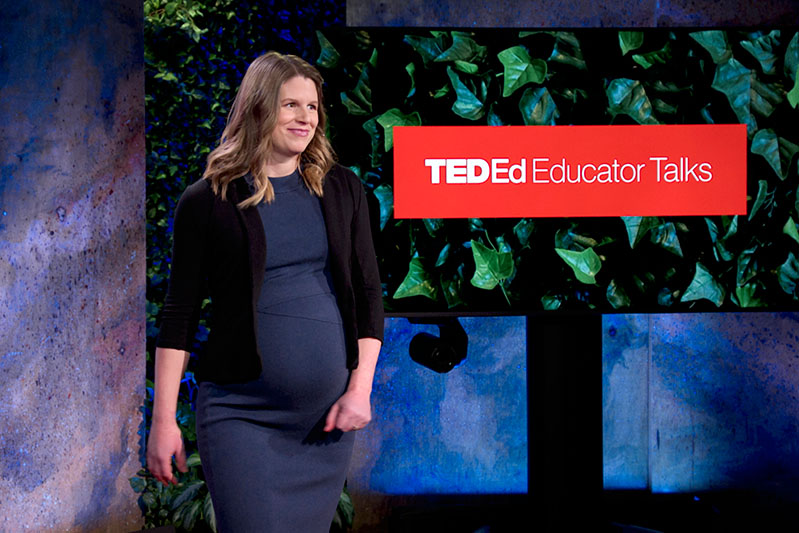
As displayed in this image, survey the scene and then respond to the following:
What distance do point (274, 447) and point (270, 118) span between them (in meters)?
0.71

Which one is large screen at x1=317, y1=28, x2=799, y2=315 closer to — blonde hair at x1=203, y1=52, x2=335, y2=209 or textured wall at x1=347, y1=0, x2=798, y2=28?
textured wall at x1=347, y1=0, x2=798, y2=28

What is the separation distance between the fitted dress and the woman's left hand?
0.08 ft

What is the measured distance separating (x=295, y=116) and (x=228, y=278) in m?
0.38

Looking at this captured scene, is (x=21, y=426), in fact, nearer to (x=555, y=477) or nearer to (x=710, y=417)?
(x=555, y=477)

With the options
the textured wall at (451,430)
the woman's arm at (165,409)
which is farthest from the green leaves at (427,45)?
the woman's arm at (165,409)

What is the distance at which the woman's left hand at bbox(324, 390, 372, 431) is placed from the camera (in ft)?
4.72

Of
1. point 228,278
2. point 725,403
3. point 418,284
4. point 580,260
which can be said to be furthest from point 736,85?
point 228,278

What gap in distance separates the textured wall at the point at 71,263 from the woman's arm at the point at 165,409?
123 cm

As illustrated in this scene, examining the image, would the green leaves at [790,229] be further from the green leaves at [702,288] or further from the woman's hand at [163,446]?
the woman's hand at [163,446]

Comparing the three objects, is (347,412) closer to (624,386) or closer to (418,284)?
(418,284)

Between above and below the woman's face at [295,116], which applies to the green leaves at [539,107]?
above

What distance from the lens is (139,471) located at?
9.07 ft

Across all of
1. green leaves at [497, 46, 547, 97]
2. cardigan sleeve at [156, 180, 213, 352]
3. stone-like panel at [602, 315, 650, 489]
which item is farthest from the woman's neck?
stone-like panel at [602, 315, 650, 489]

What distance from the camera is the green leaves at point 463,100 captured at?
2.30 metres
